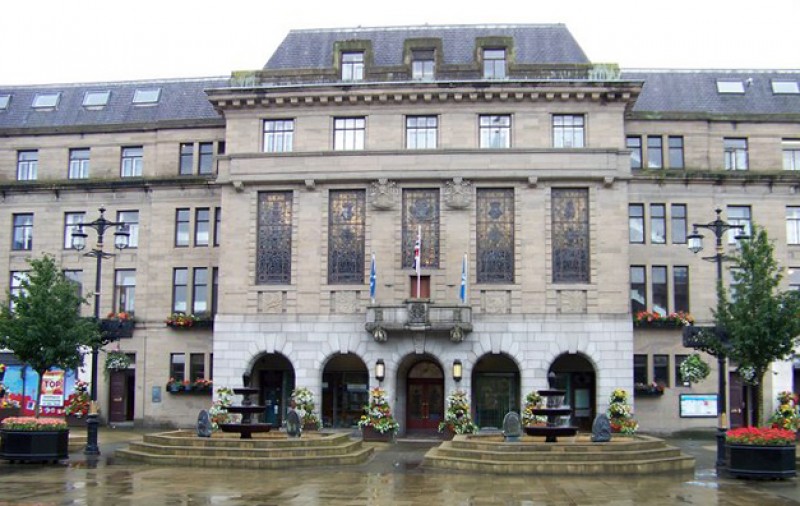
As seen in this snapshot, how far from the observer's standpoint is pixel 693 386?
40.9 metres

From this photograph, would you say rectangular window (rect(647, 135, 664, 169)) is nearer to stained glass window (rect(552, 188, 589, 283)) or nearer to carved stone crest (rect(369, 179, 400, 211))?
stained glass window (rect(552, 188, 589, 283))

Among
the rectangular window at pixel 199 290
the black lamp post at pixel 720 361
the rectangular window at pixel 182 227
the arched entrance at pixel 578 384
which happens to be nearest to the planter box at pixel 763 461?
the black lamp post at pixel 720 361

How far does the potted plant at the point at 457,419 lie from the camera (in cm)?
3647

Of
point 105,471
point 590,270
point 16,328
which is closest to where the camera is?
point 105,471

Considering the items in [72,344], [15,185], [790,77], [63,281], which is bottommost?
[72,344]

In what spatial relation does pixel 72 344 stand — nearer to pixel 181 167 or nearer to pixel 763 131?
pixel 181 167

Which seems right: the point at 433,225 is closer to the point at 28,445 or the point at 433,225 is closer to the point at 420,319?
the point at 420,319

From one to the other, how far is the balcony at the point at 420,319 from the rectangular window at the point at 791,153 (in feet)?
58.1

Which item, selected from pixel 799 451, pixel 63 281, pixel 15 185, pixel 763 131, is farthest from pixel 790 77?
pixel 15 185

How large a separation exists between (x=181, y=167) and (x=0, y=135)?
9789mm

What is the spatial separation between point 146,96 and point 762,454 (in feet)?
117

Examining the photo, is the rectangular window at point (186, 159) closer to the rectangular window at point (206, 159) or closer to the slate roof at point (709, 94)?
the rectangular window at point (206, 159)

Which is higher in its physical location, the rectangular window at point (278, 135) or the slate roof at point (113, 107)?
the slate roof at point (113, 107)

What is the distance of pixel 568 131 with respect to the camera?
3978 cm
